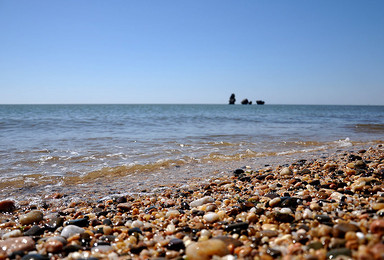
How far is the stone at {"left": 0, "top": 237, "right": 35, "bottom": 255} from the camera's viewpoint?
2.24 metres

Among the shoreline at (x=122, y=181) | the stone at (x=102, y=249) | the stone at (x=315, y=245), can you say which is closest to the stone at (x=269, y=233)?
the stone at (x=315, y=245)

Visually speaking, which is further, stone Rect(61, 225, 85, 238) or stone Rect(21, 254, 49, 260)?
stone Rect(61, 225, 85, 238)

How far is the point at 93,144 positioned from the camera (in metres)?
9.53

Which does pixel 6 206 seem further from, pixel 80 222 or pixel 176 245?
pixel 176 245

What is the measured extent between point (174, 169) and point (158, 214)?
10.3ft

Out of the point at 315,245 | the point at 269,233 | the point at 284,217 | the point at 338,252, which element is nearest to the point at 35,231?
the point at 269,233

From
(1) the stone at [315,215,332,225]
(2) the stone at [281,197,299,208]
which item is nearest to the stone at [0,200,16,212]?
(2) the stone at [281,197,299,208]

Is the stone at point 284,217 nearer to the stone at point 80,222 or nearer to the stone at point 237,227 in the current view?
the stone at point 237,227

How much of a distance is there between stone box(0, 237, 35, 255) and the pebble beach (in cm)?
1

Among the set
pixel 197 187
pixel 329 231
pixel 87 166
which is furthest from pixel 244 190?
pixel 87 166

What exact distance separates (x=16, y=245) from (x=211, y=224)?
6.14ft

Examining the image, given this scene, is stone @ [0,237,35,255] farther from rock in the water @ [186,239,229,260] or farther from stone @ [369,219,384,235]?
stone @ [369,219,384,235]

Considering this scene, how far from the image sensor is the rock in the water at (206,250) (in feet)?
6.39

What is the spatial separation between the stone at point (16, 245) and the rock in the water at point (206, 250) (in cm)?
147
